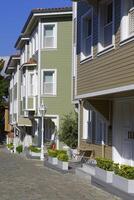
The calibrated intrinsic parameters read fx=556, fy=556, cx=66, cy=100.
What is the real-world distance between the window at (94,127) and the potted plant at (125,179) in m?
5.70

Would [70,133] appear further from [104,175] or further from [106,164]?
[104,175]

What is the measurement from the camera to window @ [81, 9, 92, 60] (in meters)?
20.3

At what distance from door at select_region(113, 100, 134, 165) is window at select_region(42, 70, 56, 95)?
17307mm

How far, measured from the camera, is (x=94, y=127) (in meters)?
22.1

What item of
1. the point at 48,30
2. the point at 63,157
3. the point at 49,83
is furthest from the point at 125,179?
the point at 48,30

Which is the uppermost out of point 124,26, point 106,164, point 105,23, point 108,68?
point 105,23

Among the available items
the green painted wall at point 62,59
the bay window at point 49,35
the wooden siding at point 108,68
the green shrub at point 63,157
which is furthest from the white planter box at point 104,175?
the bay window at point 49,35

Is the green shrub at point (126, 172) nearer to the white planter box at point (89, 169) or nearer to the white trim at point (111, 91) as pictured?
the white trim at point (111, 91)

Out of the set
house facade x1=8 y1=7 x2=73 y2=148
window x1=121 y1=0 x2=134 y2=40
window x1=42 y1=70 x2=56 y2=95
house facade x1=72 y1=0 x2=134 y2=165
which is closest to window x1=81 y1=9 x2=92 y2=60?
house facade x1=72 y1=0 x2=134 y2=165

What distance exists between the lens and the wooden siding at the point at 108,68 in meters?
14.5

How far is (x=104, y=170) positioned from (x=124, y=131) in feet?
11.7

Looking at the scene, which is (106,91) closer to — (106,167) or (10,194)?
(106,167)

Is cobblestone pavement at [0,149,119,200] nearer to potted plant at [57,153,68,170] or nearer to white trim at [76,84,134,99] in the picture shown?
potted plant at [57,153,68,170]

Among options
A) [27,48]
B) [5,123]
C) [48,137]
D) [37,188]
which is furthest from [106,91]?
[5,123]
